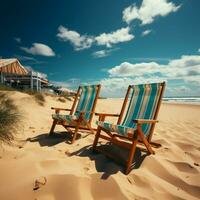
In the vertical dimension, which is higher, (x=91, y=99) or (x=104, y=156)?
(x=91, y=99)

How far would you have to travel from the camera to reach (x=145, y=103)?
132 inches

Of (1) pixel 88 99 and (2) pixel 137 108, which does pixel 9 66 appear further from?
(2) pixel 137 108

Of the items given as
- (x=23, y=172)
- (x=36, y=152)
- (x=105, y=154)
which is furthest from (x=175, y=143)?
(x=23, y=172)

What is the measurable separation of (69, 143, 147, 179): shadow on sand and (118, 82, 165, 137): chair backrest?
416mm

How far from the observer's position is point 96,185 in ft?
6.28

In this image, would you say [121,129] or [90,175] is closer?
[90,175]

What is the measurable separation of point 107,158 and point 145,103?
1193 mm

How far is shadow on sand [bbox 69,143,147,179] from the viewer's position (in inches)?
92.0

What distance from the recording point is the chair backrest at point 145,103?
10.2ft

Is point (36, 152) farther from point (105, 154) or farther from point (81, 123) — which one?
point (81, 123)

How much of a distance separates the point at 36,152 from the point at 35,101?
5138 millimetres

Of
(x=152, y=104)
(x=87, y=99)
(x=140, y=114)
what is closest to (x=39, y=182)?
(x=140, y=114)

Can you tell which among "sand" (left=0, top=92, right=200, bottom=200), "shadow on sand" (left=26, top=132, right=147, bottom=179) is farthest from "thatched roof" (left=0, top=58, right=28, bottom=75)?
"sand" (left=0, top=92, right=200, bottom=200)

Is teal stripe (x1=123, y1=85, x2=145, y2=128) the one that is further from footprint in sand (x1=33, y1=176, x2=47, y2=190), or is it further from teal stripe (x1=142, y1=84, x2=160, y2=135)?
footprint in sand (x1=33, y1=176, x2=47, y2=190)
